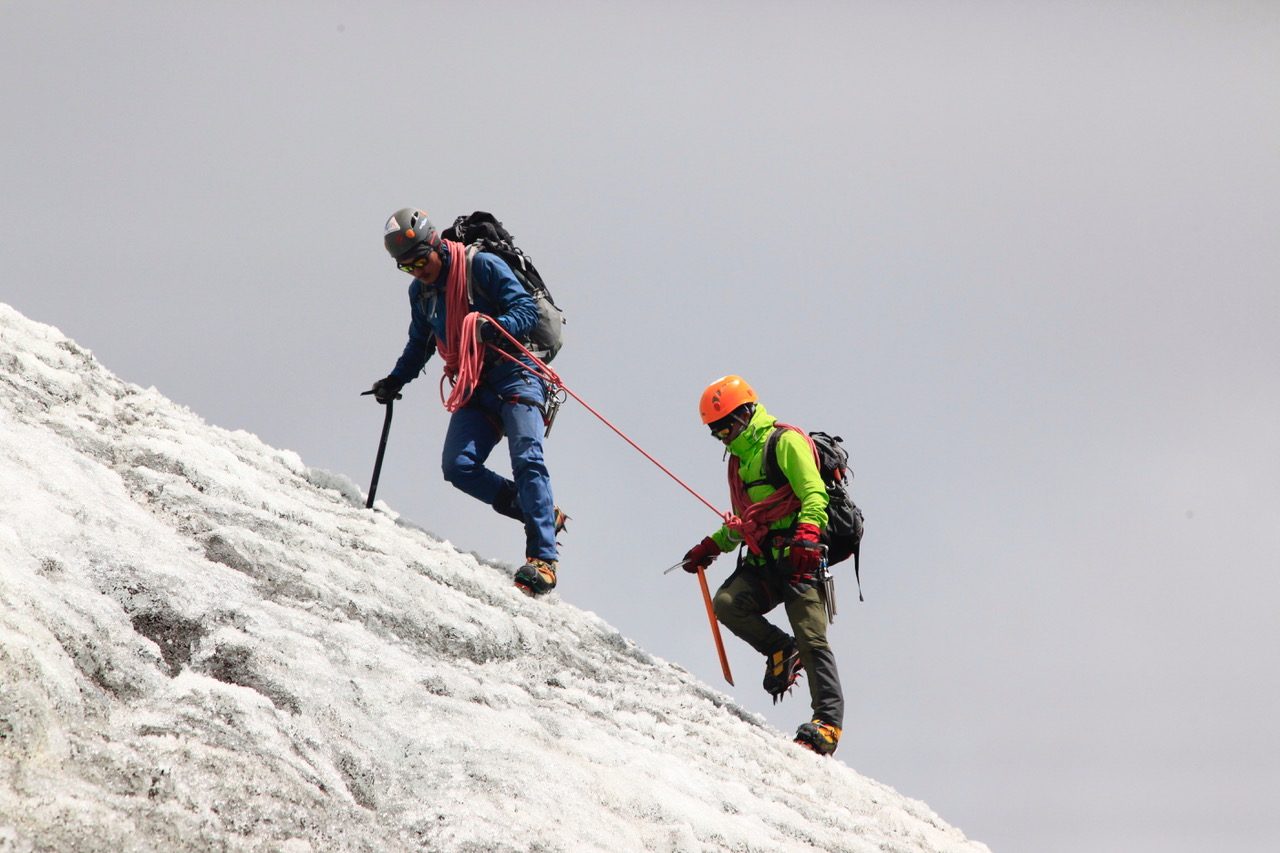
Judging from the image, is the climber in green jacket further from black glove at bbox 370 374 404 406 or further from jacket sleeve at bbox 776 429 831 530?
black glove at bbox 370 374 404 406

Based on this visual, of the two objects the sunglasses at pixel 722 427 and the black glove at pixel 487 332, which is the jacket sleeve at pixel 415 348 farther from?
the sunglasses at pixel 722 427

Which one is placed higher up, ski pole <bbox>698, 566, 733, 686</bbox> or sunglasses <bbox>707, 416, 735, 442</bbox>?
sunglasses <bbox>707, 416, 735, 442</bbox>

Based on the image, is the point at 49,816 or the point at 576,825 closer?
the point at 49,816

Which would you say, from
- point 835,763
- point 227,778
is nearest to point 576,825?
point 227,778

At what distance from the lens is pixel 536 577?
8.72m

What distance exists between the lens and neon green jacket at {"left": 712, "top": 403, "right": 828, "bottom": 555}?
28.0ft

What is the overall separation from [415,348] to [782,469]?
3520 mm

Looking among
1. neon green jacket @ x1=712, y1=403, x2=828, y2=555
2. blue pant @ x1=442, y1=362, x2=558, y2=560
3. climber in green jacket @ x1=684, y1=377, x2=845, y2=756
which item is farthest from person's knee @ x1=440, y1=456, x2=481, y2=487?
neon green jacket @ x1=712, y1=403, x2=828, y2=555

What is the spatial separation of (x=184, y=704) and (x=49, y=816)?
1.07m

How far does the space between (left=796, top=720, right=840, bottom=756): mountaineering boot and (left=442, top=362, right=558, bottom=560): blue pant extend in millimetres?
2408

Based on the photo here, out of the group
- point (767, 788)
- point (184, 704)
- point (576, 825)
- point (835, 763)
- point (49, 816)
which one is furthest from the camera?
point (835, 763)

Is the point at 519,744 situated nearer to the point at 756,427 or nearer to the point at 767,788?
the point at 767,788

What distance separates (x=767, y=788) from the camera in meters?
6.64

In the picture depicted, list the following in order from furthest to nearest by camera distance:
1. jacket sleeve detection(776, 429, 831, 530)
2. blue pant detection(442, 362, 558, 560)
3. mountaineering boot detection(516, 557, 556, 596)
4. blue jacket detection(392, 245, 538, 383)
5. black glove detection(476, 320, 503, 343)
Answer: blue jacket detection(392, 245, 538, 383)
black glove detection(476, 320, 503, 343)
blue pant detection(442, 362, 558, 560)
mountaineering boot detection(516, 557, 556, 596)
jacket sleeve detection(776, 429, 831, 530)
